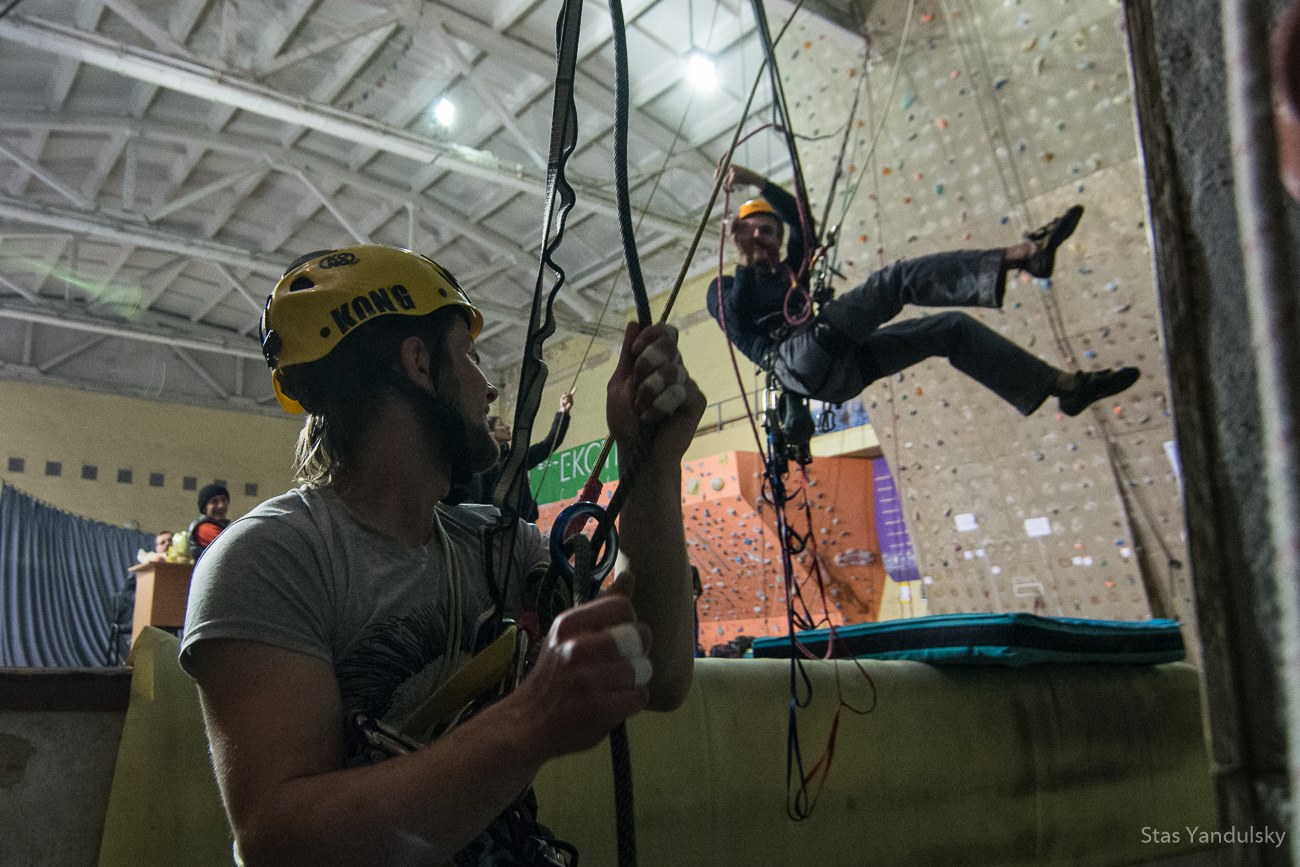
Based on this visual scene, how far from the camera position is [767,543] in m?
6.80

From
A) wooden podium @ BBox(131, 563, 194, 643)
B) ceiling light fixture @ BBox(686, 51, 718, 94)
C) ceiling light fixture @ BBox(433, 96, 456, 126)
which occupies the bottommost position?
wooden podium @ BBox(131, 563, 194, 643)

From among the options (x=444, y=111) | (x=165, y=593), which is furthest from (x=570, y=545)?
(x=444, y=111)

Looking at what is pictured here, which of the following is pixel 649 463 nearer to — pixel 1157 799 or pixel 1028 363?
pixel 1028 363

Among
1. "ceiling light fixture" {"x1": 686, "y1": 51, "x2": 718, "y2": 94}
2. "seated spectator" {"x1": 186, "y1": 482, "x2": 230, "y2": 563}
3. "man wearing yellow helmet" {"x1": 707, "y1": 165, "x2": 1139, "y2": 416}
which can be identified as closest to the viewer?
"man wearing yellow helmet" {"x1": 707, "y1": 165, "x2": 1139, "y2": 416}

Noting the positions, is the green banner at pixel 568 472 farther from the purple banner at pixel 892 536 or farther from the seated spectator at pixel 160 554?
the seated spectator at pixel 160 554

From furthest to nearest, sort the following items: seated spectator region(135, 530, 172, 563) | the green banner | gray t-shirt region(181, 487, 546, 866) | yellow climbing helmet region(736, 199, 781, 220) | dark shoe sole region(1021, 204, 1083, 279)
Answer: the green banner < seated spectator region(135, 530, 172, 563) < yellow climbing helmet region(736, 199, 781, 220) < dark shoe sole region(1021, 204, 1083, 279) < gray t-shirt region(181, 487, 546, 866)

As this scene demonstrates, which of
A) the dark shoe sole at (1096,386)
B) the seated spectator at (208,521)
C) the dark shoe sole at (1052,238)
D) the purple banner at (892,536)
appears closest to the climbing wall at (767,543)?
the purple banner at (892,536)

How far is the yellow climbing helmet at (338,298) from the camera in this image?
105cm

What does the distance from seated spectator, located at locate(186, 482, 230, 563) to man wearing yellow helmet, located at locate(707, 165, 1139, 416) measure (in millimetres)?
3250

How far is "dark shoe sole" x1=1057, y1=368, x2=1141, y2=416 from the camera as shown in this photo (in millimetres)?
2551

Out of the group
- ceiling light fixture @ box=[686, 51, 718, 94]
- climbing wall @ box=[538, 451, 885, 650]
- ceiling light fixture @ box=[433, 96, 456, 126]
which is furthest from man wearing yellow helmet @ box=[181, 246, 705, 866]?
ceiling light fixture @ box=[433, 96, 456, 126]

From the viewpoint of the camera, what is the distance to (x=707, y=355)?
9.70m

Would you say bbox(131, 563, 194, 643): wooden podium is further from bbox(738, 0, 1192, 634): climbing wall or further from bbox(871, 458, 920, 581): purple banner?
bbox(871, 458, 920, 581): purple banner

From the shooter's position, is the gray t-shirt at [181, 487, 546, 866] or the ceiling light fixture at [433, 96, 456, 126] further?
the ceiling light fixture at [433, 96, 456, 126]
